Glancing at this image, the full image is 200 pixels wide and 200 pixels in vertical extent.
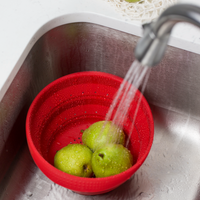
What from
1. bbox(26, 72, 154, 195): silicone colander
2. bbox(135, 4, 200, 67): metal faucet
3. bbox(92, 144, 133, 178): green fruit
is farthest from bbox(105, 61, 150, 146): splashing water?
bbox(135, 4, 200, 67): metal faucet

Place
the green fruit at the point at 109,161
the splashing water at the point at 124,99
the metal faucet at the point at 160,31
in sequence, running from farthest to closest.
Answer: the splashing water at the point at 124,99, the green fruit at the point at 109,161, the metal faucet at the point at 160,31

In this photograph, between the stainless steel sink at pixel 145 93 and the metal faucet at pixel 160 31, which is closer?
the metal faucet at pixel 160 31

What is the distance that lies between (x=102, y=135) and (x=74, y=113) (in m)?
0.16

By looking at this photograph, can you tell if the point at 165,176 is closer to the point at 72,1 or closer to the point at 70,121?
the point at 70,121

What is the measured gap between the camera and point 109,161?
571mm

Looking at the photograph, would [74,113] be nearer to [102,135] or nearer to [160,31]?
[102,135]

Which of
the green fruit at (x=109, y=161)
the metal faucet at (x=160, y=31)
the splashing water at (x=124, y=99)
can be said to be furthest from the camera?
the splashing water at (x=124, y=99)

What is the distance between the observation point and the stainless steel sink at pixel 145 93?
0.66 m

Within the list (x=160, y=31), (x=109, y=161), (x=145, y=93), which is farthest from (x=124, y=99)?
(x=160, y=31)

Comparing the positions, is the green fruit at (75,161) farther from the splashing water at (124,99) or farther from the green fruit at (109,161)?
the splashing water at (124,99)

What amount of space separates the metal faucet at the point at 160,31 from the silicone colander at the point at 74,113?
1.06 ft

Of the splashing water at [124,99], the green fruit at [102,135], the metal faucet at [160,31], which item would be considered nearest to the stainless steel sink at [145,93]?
the splashing water at [124,99]

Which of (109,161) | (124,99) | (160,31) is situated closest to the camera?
(160,31)

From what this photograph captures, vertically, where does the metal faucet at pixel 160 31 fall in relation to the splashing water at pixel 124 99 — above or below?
above
